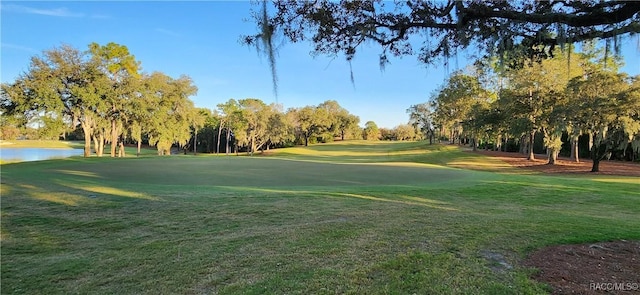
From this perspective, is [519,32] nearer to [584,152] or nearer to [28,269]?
[28,269]

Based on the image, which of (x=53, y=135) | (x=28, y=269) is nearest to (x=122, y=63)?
(x=53, y=135)

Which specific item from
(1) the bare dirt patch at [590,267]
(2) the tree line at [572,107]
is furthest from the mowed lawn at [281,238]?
(2) the tree line at [572,107]

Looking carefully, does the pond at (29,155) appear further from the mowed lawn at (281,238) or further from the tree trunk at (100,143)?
the mowed lawn at (281,238)

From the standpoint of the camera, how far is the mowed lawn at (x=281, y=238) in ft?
10.7

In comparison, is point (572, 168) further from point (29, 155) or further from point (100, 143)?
point (29, 155)

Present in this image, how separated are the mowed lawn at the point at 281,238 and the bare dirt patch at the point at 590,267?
20 centimetres

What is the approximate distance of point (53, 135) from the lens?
24641mm

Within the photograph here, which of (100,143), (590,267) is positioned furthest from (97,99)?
(590,267)

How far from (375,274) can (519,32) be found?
11.7 ft

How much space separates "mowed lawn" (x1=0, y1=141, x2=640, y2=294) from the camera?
3.25 m

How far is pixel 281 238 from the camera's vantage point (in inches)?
189

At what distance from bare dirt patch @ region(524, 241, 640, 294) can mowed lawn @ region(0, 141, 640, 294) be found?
0.66ft

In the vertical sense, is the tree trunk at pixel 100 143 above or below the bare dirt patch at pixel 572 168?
above

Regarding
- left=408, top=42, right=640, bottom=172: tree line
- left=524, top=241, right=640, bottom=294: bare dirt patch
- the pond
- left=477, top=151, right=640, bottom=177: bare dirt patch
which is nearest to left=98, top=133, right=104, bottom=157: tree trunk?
the pond
